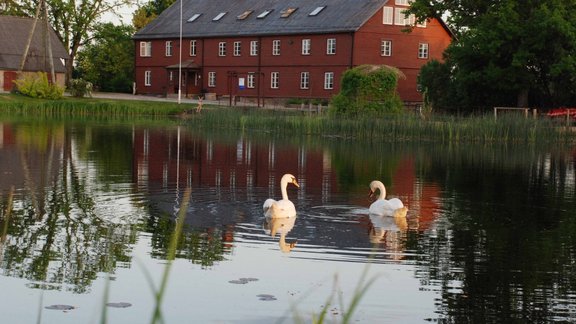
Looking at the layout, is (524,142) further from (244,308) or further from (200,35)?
(200,35)

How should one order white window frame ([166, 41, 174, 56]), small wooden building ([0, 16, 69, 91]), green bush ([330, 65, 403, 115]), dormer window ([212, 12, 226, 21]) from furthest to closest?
white window frame ([166, 41, 174, 56]) < small wooden building ([0, 16, 69, 91]) < dormer window ([212, 12, 226, 21]) < green bush ([330, 65, 403, 115])

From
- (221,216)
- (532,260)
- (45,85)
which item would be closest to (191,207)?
(221,216)

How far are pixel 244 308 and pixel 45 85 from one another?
66.1 meters

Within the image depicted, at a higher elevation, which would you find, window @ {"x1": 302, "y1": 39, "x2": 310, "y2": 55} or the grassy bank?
window @ {"x1": 302, "y1": 39, "x2": 310, "y2": 55}

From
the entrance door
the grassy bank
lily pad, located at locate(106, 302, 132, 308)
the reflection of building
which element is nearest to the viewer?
lily pad, located at locate(106, 302, 132, 308)

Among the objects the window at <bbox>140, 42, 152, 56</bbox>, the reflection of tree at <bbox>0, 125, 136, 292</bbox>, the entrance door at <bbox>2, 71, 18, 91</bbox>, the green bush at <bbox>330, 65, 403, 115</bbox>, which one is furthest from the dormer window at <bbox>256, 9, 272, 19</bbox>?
the reflection of tree at <bbox>0, 125, 136, 292</bbox>

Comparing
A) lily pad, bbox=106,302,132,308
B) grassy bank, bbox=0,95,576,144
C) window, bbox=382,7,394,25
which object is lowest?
lily pad, bbox=106,302,132,308

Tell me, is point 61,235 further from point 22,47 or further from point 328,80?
point 22,47

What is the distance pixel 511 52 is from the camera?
180ft

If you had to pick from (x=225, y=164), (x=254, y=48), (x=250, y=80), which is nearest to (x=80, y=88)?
(x=250, y=80)

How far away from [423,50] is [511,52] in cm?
2354

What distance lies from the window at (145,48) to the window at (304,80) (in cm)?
1942

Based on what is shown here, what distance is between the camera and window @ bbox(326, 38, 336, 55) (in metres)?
76.2

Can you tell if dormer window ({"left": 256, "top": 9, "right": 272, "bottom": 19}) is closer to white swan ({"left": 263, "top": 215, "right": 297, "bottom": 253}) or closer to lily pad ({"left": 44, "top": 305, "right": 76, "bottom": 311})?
white swan ({"left": 263, "top": 215, "right": 297, "bottom": 253})
